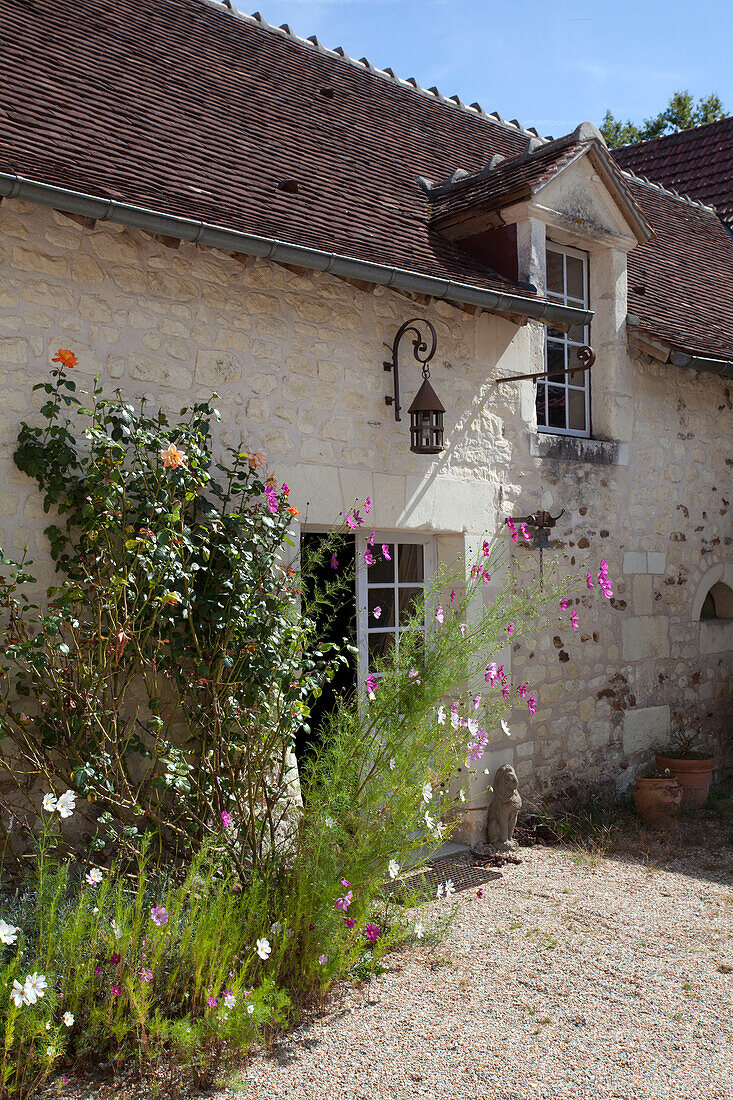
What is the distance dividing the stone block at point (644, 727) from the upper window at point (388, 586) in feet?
7.34

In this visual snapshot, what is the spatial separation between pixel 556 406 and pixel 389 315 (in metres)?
1.92

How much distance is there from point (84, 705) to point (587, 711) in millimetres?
3985

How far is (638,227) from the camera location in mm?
7070

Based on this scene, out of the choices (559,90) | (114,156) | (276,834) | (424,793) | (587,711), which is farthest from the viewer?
(559,90)

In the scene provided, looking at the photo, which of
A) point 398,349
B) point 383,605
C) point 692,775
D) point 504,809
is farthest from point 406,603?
point 692,775

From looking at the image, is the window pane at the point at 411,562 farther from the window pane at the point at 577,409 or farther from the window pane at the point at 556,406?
the window pane at the point at 577,409

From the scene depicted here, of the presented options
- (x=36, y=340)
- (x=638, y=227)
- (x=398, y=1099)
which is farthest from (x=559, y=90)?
(x=398, y=1099)

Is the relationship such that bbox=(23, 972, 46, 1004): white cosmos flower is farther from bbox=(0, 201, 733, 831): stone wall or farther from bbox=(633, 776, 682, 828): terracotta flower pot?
bbox=(633, 776, 682, 828): terracotta flower pot

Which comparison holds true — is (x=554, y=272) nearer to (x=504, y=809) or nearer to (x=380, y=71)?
(x=380, y=71)

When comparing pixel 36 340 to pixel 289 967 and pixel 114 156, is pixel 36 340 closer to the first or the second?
pixel 114 156

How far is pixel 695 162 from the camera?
11984 millimetres

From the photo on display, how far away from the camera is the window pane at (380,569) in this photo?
18.5ft

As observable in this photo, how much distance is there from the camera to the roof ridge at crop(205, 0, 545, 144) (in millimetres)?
7977

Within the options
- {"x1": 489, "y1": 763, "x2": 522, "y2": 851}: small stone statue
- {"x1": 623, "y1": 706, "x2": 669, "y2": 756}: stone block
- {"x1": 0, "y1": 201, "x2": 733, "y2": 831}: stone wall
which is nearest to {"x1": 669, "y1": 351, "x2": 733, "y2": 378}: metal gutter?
{"x1": 0, "y1": 201, "x2": 733, "y2": 831}: stone wall
